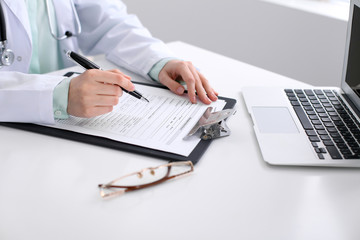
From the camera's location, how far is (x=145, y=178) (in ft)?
2.66

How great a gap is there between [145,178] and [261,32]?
69.5 inches

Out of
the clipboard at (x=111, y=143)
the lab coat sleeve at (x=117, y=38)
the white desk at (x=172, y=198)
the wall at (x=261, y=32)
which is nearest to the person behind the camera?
the white desk at (x=172, y=198)

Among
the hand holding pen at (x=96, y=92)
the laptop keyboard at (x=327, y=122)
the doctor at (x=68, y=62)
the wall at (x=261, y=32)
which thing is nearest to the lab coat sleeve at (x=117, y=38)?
the doctor at (x=68, y=62)

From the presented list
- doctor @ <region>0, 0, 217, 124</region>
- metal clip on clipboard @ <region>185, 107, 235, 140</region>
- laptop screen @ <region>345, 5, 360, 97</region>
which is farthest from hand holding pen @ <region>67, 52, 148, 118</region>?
laptop screen @ <region>345, 5, 360, 97</region>

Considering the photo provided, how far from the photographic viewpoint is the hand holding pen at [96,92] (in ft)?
3.11

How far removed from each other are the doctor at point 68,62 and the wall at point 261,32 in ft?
3.54

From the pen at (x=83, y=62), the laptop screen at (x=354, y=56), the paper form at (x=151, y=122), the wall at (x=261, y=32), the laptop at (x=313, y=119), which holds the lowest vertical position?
the wall at (x=261, y=32)

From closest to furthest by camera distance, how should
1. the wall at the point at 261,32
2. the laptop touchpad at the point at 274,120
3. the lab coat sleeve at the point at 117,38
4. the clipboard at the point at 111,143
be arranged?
the clipboard at the point at 111,143, the laptop touchpad at the point at 274,120, the lab coat sleeve at the point at 117,38, the wall at the point at 261,32

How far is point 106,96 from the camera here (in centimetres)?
96

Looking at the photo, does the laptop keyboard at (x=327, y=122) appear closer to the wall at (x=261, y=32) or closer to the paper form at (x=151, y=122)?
the paper form at (x=151, y=122)

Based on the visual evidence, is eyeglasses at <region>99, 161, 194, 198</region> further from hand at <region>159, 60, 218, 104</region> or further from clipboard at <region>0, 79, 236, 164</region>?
hand at <region>159, 60, 218, 104</region>

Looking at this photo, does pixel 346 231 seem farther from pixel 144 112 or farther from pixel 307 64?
pixel 307 64

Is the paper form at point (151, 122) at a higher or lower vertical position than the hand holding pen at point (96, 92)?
lower

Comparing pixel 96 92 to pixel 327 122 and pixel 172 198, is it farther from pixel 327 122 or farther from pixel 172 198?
pixel 327 122
